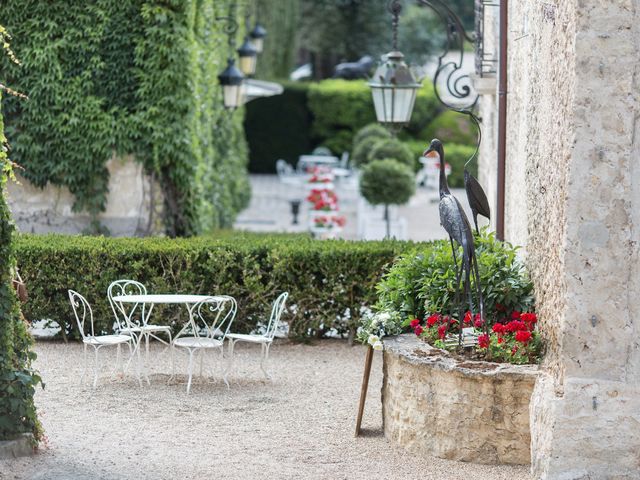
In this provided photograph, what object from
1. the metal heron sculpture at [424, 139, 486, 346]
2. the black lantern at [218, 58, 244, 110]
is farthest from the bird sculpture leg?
the black lantern at [218, 58, 244, 110]

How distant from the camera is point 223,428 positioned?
7492 mm

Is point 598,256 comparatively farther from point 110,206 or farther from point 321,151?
point 321,151

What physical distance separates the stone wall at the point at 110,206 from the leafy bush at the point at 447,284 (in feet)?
18.0

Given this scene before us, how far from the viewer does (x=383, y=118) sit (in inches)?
424

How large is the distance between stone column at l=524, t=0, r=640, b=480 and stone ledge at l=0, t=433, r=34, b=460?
3008 millimetres

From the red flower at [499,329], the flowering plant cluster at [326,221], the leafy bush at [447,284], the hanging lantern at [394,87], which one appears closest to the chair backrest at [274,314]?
the leafy bush at [447,284]

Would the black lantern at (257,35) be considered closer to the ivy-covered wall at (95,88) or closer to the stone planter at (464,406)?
the ivy-covered wall at (95,88)

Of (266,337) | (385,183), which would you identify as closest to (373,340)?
(266,337)

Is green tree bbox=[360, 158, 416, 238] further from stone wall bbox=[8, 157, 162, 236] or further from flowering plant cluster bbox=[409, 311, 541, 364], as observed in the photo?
flowering plant cluster bbox=[409, 311, 541, 364]

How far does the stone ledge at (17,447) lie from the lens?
21.2 ft

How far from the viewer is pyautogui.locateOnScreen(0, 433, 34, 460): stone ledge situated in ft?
21.2

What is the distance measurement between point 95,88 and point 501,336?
281 inches

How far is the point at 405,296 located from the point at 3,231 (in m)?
2.71

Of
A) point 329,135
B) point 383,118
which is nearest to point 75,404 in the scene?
point 383,118
